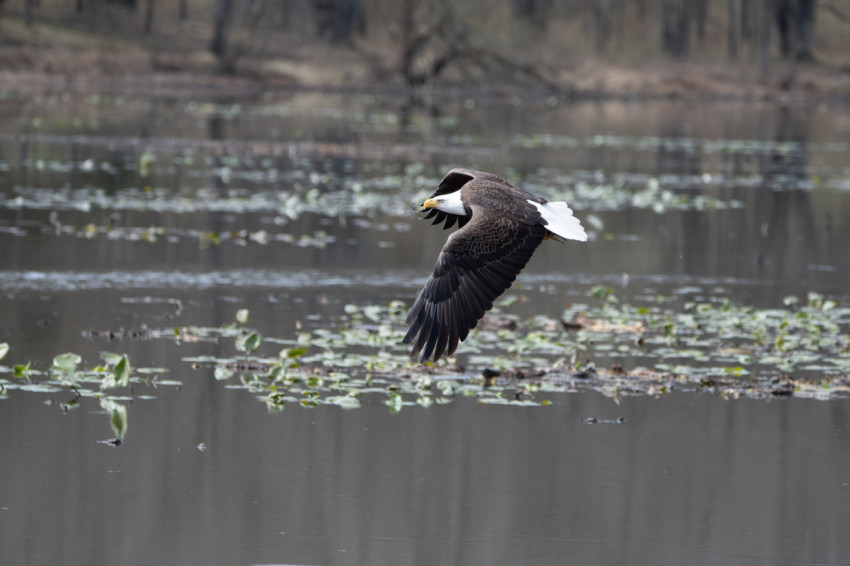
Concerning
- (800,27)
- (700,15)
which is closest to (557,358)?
(800,27)

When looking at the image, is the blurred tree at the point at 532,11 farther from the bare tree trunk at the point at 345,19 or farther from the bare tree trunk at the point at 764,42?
the bare tree trunk at the point at 764,42

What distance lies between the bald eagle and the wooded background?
130 feet

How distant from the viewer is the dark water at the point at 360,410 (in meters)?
6.32

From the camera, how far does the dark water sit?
6324 millimetres

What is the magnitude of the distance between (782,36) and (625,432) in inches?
2388

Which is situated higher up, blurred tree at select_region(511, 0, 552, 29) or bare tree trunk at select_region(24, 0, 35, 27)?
blurred tree at select_region(511, 0, 552, 29)

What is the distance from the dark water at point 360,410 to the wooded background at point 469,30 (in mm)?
25617

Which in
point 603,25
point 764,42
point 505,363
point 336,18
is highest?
point 603,25

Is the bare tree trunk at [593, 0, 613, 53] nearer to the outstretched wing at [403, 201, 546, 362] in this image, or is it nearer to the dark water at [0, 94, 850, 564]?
the dark water at [0, 94, 850, 564]

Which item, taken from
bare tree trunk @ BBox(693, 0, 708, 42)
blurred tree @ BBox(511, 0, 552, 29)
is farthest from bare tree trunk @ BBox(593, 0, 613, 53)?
bare tree trunk @ BBox(693, 0, 708, 42)

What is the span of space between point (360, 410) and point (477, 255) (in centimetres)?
145

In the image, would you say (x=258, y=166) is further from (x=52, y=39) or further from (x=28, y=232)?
(x=52, y=39)

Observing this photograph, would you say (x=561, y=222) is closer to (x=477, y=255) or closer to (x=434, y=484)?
(x=477, y=255)

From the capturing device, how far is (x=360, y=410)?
828 cm
